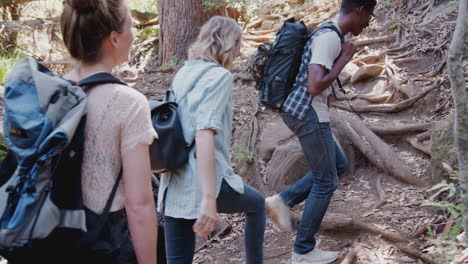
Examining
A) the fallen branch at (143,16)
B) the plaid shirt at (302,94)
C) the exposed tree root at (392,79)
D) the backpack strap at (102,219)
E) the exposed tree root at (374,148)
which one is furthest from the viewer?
the fallen branch at (143,16)

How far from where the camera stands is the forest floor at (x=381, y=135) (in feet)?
13.3

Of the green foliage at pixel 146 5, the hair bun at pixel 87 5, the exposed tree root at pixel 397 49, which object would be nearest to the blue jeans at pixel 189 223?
the hair bun at pixel 87 5

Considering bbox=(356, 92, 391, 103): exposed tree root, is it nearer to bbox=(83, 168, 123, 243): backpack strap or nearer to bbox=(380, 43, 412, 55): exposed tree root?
bbox=(380, 43, 412, 55): exposed tree root

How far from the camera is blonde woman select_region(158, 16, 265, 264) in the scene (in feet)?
7.95

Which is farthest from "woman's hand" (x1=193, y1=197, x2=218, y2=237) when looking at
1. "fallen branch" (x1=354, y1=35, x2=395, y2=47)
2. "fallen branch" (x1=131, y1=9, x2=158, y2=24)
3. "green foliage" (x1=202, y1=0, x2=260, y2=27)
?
"fallen branch" (x1=131, y1=9, x2=158, y2=24)

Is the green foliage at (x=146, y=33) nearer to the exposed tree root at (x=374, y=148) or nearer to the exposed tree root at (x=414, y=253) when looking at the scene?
the exposed tree root at (x=374, y=148)

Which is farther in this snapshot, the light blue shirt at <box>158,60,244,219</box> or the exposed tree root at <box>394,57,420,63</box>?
the exposed tree root at <box>394,57,420,63</box>

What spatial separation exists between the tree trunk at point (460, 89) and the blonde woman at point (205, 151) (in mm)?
1163

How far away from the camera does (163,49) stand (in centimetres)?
871

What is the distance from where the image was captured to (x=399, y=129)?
5.54 metres

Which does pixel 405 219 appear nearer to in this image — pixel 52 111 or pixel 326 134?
pixel 326 134

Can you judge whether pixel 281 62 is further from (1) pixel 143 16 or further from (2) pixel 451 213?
(1) pixel 143 16

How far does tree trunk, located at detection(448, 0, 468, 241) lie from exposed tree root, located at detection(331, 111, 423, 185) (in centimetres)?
263

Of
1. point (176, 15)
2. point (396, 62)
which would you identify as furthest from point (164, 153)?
point (176, 15)
